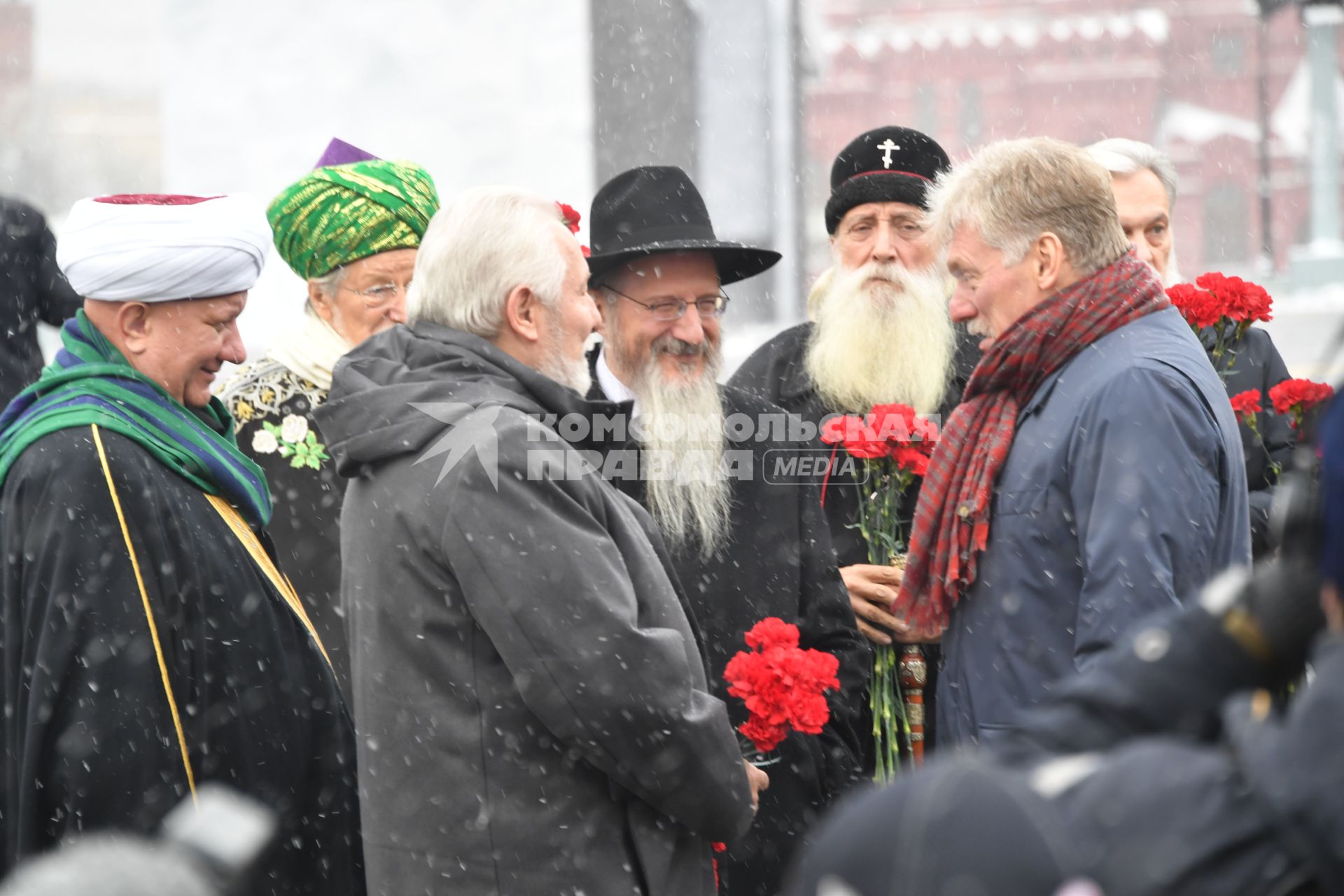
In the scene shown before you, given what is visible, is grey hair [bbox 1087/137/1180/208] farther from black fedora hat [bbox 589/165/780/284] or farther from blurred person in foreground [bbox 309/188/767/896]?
blurred person in foreground [bbox 309/188/767/896]

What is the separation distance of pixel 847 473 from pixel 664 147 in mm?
6331

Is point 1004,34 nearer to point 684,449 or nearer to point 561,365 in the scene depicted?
point 684,449

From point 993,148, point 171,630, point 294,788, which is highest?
point 993,148

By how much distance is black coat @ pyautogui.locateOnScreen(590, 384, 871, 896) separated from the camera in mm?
3656

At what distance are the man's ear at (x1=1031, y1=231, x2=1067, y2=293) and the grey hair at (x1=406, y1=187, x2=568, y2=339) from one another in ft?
3.50

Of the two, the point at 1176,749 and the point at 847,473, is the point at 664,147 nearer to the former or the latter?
the point at 847,473

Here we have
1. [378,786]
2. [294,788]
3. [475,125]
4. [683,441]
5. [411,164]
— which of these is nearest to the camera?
[378,786]

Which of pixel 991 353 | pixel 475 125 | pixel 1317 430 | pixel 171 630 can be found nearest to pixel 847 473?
pixel 991 353

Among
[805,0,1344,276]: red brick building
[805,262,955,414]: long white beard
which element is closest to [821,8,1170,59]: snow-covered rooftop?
[805,0,1344,276]: red brick building

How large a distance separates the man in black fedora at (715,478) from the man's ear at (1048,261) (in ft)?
2.97

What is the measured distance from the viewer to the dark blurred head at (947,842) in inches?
51.3

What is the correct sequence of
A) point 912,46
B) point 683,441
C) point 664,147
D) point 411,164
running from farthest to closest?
point 912,46, point 664,147, point 411,164, point 683,441

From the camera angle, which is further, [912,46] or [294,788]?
[912,46]

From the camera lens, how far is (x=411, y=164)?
4.71 metres
